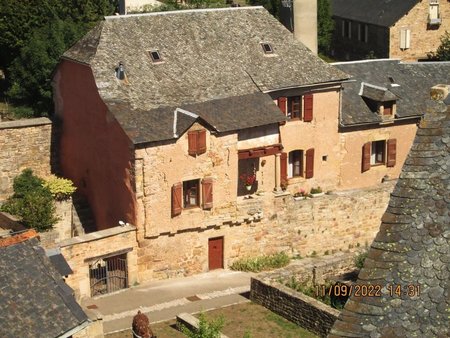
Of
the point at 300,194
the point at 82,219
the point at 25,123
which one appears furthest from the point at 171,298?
the point at 25,123

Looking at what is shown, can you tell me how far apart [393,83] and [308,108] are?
222 inches

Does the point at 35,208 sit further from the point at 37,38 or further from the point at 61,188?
the point at 37,38

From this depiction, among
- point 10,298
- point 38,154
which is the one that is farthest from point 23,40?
point 10,298

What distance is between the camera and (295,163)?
36688mm

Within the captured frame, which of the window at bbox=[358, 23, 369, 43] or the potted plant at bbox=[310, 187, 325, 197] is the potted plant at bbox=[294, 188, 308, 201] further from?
the window at bbox=[358, 23, 369, 43]

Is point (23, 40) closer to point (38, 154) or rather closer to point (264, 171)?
point (38, 154)

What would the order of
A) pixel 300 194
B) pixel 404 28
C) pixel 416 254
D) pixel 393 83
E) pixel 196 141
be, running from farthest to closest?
1. pixel 404 28
2. pixel 393 83
3. pixel 300 194
4. pixel 196 141
5. pixel 416 254

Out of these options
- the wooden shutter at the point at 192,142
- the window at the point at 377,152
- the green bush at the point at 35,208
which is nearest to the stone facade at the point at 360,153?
the window at the point at 377,152

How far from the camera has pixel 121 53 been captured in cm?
3353

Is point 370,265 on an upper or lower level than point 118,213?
upper

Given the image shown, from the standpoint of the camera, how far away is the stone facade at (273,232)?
3175 centimetres

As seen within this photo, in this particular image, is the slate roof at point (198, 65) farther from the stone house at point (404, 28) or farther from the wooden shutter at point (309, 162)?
the stone house at point (404, 28)

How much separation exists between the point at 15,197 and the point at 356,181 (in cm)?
1435

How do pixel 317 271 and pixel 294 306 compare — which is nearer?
pixel 294 306
